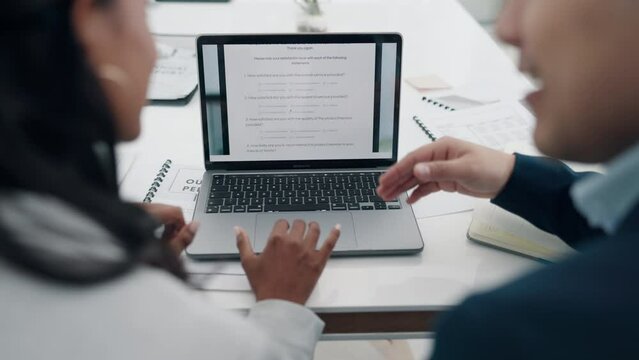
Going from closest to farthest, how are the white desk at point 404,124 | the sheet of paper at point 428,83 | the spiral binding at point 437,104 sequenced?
the white desk at point 404,124
the spiral binding at point 437,104
the sheet of paper at point 428,83

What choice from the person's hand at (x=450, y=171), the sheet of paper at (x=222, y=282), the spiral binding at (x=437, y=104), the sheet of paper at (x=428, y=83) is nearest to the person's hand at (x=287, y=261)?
the sheet of paper at (x=222, y=282)

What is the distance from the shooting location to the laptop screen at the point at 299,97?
1.13 m

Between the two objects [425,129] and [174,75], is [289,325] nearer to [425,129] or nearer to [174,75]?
[425,129]

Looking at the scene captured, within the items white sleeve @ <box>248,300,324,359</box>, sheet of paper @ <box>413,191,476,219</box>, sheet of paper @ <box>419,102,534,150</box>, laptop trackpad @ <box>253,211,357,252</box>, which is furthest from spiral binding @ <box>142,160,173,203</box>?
sheet of paper @ <box>419,102,534,150</box>

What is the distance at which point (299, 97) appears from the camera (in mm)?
1154

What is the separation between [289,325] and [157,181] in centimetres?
47

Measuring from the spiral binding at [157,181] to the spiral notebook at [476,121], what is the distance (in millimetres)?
546

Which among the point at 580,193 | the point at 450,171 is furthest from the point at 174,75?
the point at 580,193

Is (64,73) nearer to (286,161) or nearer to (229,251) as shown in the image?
(229,251)

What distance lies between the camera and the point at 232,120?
3.81 feet

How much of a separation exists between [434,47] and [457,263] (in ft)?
3.35

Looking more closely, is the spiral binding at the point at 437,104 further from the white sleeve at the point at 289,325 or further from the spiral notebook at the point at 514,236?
the white sleeve at the point at 289,325

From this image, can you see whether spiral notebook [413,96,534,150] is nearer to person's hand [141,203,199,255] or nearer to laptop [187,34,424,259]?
laptop [187,34,424,259]

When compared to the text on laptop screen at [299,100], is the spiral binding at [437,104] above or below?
below
